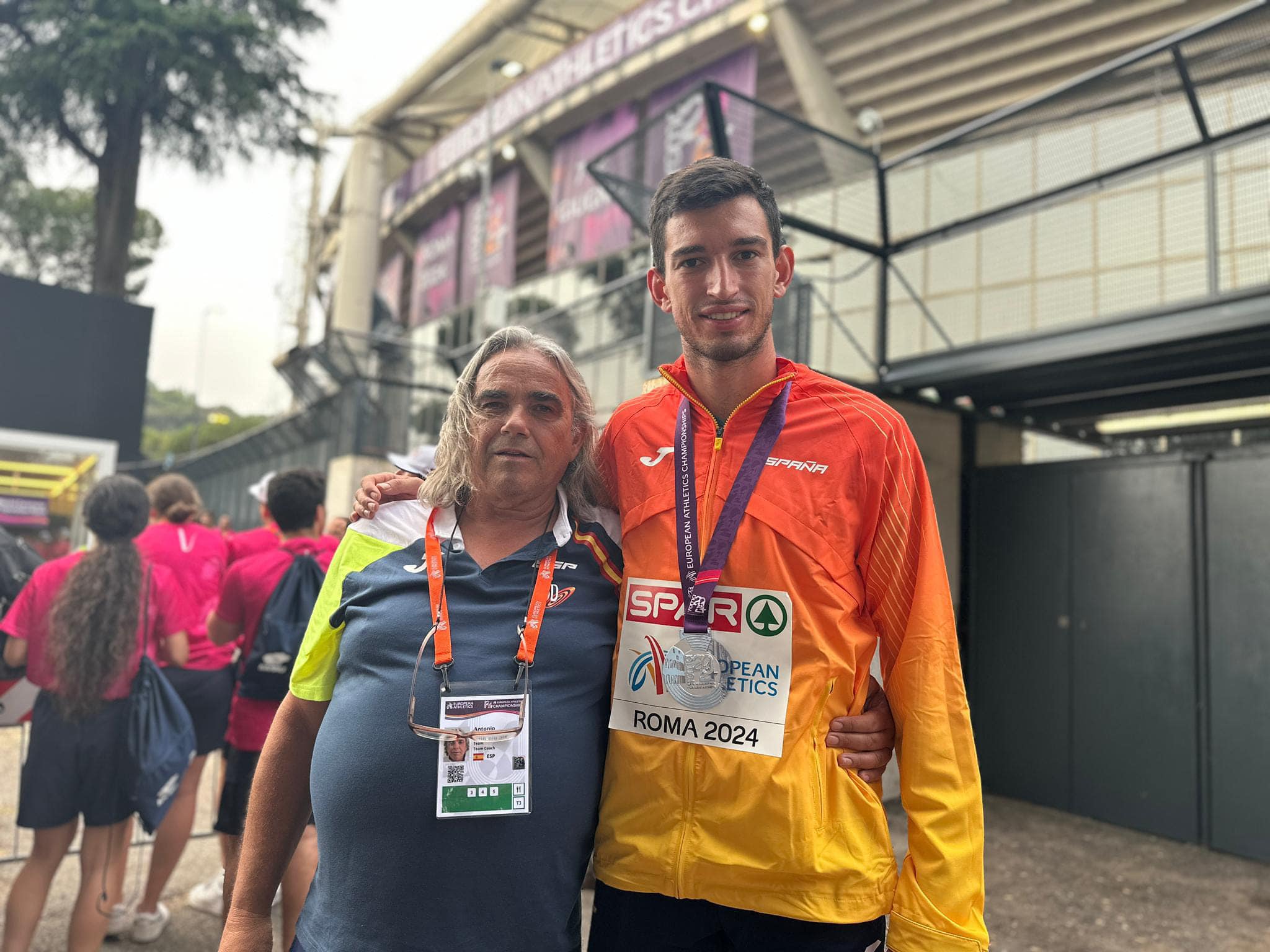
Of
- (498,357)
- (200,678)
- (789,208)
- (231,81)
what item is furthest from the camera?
(231,81)

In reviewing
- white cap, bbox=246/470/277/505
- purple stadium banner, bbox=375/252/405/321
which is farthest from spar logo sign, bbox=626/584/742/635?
purple stadium banner, bbox=375/252/405/321

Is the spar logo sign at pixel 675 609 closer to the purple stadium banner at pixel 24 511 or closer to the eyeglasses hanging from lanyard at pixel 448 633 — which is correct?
the eyeglasses hanging from lanyard at pixel 448 633

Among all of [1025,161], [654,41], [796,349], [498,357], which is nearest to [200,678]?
[498,357]

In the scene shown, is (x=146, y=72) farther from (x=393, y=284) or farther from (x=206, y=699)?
(x=393, y=284)

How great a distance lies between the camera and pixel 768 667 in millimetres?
1744

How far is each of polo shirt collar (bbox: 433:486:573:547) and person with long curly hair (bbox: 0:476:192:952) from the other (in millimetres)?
2529

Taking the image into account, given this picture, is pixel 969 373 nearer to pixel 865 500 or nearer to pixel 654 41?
pixel 865 500

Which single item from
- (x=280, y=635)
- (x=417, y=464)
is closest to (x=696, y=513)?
(x=417, y=464)

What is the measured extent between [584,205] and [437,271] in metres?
8.30

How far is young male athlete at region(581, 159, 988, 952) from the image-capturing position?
1.67 m

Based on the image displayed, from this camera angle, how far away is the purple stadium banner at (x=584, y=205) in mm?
17625

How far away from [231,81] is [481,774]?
17.4 metres

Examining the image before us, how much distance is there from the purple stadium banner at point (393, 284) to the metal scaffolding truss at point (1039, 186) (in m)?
23.1

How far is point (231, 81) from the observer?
1577cm
